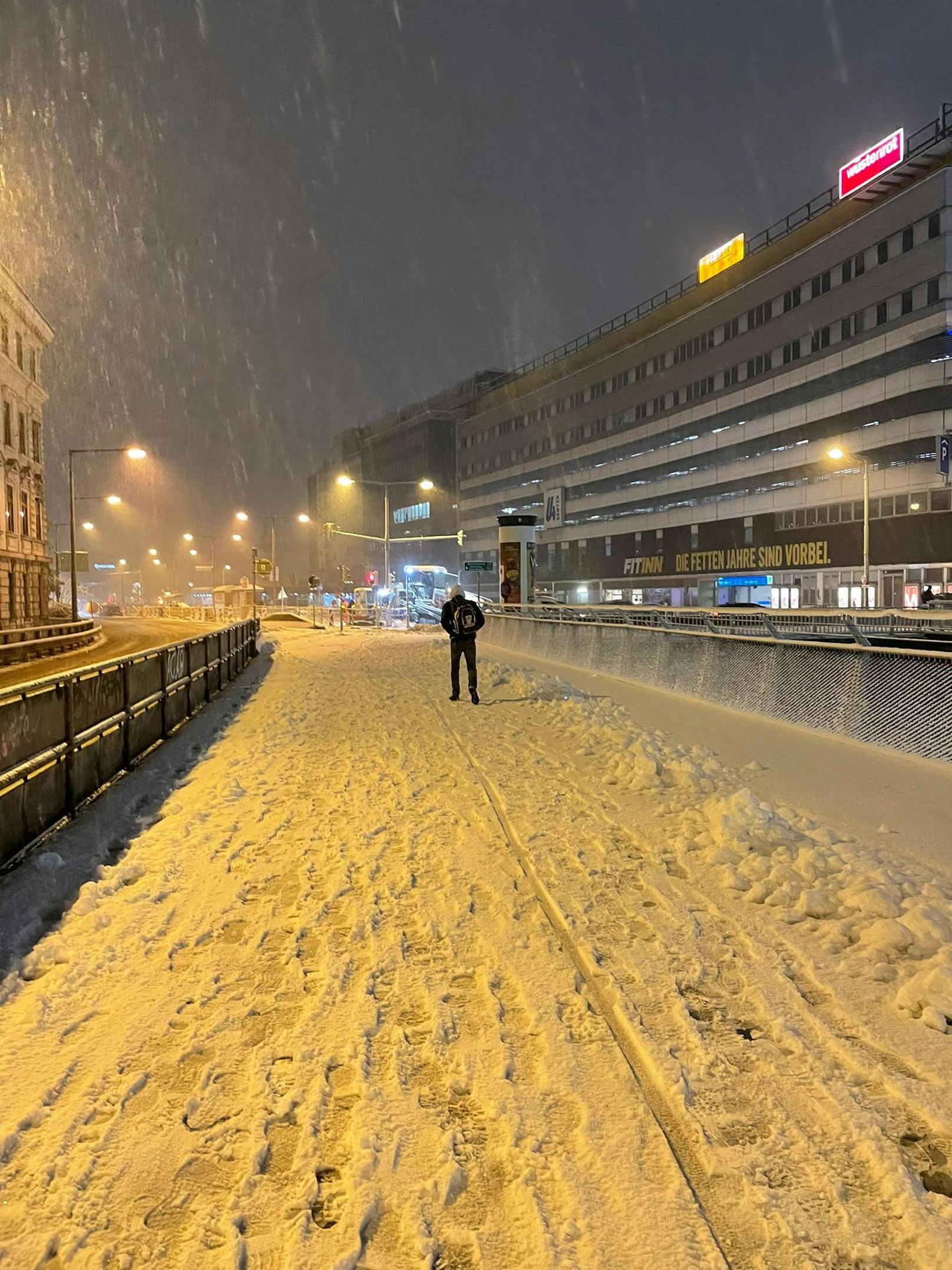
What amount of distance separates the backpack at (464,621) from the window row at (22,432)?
48.6 m

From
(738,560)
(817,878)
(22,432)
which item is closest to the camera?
(817,878)

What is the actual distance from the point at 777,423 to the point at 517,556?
31.8 metres

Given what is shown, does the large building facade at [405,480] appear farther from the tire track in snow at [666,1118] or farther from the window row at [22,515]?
the tire track in snow at [666,1118]

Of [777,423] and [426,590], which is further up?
[777,423]

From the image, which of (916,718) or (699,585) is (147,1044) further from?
(699,585)

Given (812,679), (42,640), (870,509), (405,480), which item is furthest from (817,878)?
(405,480)

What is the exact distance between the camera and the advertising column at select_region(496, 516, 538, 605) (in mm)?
36844

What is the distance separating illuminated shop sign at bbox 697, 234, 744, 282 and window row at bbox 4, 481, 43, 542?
180ft

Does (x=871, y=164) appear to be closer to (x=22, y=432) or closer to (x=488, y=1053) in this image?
(x=22, y=432)

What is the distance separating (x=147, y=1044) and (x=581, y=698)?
431 inches

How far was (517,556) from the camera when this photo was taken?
37.0 metres

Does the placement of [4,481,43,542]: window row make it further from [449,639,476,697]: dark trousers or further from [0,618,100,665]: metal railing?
[449,639,476,697]: dark trousers

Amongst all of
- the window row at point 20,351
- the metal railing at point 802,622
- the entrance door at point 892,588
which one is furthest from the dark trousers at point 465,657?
the window row at point 20,351

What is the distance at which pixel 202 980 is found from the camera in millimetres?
4098
